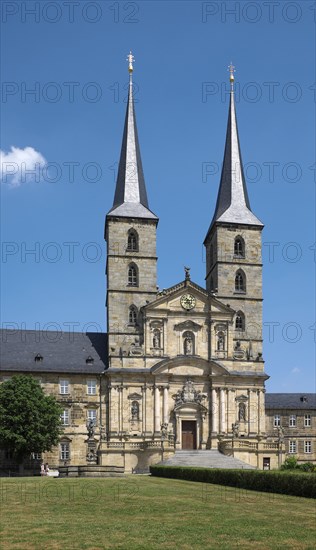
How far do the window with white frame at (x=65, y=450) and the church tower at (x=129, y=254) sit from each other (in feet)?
25.9

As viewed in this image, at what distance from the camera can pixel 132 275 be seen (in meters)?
68.8

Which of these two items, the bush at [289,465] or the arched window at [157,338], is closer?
the bush at [289,465]

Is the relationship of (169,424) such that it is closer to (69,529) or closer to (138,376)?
(138,376)

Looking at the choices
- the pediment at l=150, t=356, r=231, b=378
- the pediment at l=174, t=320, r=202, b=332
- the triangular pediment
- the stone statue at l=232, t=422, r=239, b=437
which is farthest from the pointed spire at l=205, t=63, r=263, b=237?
the stone statue at l=232, t=422, r=239, b=437

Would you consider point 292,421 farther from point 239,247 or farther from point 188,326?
point 239,247

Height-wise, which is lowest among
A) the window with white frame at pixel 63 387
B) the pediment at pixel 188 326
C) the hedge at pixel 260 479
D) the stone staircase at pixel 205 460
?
the stone staircase at pixel 205 460

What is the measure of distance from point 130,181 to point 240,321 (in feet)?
54.2

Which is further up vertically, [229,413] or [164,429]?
[229,413]

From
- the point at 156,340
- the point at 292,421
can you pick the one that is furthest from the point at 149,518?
the point at 292,421

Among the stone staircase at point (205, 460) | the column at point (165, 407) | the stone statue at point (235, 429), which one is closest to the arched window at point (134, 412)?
the column at point (165, 407)

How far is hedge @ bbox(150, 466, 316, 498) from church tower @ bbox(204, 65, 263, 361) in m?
25.5

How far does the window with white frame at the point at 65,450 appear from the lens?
64.6m

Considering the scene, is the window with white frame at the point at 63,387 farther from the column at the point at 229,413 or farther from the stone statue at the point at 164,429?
the column at the point at 229,413

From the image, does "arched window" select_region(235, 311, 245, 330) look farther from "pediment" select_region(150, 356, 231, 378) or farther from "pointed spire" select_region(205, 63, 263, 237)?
"pointed spire" select_region(205, 63, 263, 237)
